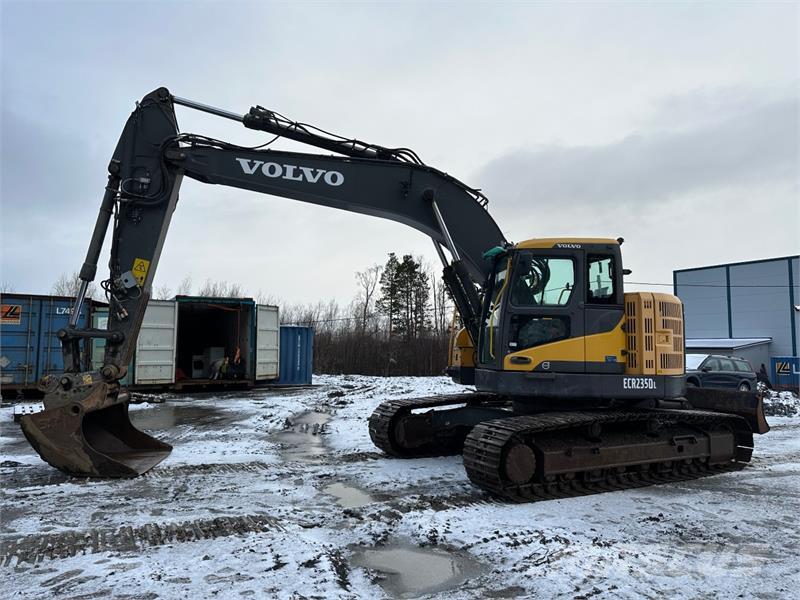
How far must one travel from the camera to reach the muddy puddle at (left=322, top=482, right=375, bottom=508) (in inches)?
238

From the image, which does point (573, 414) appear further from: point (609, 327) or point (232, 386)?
point (232, 386)

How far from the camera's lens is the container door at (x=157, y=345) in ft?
60.1

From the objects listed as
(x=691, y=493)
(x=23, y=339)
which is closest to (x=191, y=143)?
(x=691, y=493)

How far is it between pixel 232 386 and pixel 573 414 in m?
16.0

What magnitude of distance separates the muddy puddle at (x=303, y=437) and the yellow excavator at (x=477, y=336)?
49.6 inches

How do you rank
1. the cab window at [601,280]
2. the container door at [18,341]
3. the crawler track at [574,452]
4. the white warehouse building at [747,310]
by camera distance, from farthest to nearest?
the white warehouse building at [747,310] < the container door at [18,341] < the cab window at [601,280] < the crawler track at [574,452]

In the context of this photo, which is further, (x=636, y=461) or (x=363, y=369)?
(x=363, y=369)

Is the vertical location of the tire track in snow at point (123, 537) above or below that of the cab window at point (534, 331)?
below

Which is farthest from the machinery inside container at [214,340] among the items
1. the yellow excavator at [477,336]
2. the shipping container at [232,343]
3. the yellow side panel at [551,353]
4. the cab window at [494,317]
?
the yellow side panel at [551,353]

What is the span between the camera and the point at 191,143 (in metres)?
7.48

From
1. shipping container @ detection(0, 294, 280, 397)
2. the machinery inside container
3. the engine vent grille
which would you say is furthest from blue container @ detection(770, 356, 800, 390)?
the engine vent grille

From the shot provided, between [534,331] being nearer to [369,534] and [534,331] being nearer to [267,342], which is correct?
[369,534]

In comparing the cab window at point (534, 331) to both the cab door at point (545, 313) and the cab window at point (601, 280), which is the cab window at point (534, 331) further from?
the cab window at point (601, 280)

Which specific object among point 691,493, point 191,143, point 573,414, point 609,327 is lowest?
point 691,493
